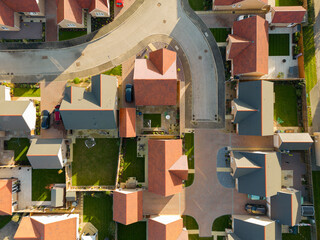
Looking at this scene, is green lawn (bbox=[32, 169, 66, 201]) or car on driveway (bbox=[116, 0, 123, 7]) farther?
green lawn (bbox=[32, 169, 66, 201])

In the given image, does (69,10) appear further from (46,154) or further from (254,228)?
(254,228)

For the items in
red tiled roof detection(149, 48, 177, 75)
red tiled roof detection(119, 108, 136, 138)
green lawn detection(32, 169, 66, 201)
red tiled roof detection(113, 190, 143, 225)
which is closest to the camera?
red tiled roof detection(149, 48, 177, 75)

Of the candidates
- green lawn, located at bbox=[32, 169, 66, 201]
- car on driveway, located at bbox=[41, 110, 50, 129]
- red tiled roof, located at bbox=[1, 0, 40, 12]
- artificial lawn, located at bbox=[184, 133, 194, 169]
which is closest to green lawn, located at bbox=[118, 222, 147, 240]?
green lawn, located at bbox=[32, 169, 66, 201]

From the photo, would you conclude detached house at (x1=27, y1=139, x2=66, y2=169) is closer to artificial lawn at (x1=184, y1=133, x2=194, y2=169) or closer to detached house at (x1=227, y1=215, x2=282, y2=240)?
artificial lawn at (x1=184, y1=133, x2=194, y2=169)

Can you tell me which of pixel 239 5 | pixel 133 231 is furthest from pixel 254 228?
pixel 239 5

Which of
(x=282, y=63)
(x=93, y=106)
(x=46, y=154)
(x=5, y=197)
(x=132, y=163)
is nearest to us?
(x=93, y=106)

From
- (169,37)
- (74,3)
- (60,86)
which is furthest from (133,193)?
(74,3)

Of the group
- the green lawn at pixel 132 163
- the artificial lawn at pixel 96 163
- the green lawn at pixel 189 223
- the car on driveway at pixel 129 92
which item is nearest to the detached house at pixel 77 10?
the car on driveway at pixel 129 92
